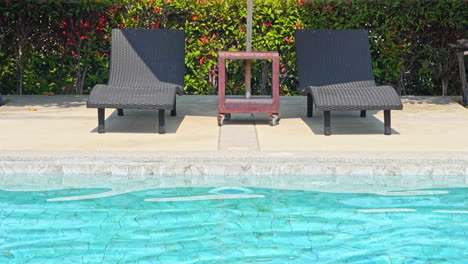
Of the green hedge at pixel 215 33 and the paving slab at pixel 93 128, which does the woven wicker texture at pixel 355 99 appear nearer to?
the paving slab at pixel 93 128

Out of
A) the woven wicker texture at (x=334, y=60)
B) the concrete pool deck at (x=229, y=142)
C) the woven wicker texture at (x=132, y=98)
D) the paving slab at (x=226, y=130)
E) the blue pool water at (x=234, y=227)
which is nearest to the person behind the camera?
the blue pool water at (x=234, y=227)

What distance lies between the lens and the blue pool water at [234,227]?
5.35 metres

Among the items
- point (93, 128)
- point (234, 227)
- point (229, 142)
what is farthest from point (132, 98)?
point (234, 227)

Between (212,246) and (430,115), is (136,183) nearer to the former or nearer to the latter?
(212,246)

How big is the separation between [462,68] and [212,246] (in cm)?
704

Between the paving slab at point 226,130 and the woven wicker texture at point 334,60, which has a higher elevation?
the woven wicker texture at point 334,60

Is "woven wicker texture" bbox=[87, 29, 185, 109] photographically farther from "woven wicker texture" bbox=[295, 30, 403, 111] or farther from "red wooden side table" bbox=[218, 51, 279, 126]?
"woven wicker texture" bbox=[295, 30, 403, 111]

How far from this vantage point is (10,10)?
495 inches

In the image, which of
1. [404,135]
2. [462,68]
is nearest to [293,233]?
[404,135]

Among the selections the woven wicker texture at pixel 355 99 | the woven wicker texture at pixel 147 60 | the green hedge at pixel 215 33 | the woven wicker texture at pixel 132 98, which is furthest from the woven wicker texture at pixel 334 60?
the green hedge at pixel 215 33

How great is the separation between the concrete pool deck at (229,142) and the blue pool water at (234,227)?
0.37m

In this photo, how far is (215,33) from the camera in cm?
1298

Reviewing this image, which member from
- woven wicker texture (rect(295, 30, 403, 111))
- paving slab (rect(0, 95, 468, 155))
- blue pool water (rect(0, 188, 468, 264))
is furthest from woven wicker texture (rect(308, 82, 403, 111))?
blue pool water (rect(0, 188, 468, 264))

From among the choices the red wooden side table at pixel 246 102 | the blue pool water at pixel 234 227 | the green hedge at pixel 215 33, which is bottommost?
the blue pool water at pixel 234 227
